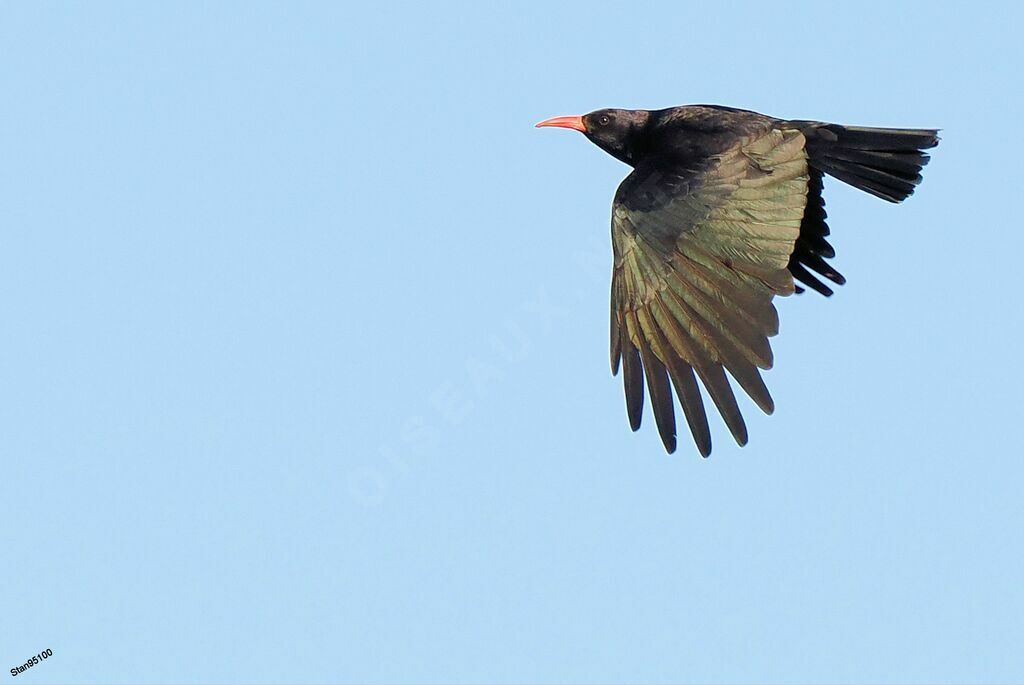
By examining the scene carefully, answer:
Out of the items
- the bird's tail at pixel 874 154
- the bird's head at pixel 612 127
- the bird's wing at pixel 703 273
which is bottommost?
the bird's wing at pixel 703 273

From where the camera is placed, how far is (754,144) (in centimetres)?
1249

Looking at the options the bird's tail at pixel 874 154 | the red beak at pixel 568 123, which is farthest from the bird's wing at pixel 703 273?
the red beak at pixel 568 123

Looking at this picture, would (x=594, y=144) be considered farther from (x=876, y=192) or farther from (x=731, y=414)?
(x=731, y=414)

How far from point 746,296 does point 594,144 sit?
432cm

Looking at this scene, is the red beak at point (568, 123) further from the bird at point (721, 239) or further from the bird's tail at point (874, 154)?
the bird's tail at point (874, 154)

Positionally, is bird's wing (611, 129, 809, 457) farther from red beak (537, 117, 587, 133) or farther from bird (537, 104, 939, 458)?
red beak (537, 117, 587, 133)

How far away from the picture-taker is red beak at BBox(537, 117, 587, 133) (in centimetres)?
1502

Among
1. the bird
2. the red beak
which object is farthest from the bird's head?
the bird

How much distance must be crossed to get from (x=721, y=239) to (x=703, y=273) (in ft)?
1.11

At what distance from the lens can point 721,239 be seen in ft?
37.8

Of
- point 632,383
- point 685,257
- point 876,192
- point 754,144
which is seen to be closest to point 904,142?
point 876,192

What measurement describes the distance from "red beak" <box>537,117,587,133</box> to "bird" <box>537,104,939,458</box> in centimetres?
142

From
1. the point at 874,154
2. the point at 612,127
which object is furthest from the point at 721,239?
the point at 612,127

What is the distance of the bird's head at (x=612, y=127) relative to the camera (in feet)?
47.4
